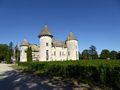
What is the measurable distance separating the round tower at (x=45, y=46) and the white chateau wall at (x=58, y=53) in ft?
14.4

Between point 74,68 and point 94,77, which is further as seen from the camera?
point 74,68

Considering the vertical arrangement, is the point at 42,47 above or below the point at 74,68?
above

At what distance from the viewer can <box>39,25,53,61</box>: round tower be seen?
185ft

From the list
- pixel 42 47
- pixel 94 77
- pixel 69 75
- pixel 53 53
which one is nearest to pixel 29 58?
pixel 42 47

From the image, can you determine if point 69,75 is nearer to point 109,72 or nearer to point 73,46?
point 109,72

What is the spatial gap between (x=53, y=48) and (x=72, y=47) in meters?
6.86

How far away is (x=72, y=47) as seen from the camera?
64812 mm

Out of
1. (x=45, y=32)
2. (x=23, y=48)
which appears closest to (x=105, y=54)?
(x=23, y=48)

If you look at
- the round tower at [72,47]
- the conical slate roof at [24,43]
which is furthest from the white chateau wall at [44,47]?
the conical slate roof at [24,43]

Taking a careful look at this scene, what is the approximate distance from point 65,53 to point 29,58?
53.1 feet

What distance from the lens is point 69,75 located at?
1828 centimetres

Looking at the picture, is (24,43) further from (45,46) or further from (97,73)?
(97,73)

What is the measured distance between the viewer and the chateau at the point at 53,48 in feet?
186

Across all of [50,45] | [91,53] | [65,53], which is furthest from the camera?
[91,53]
